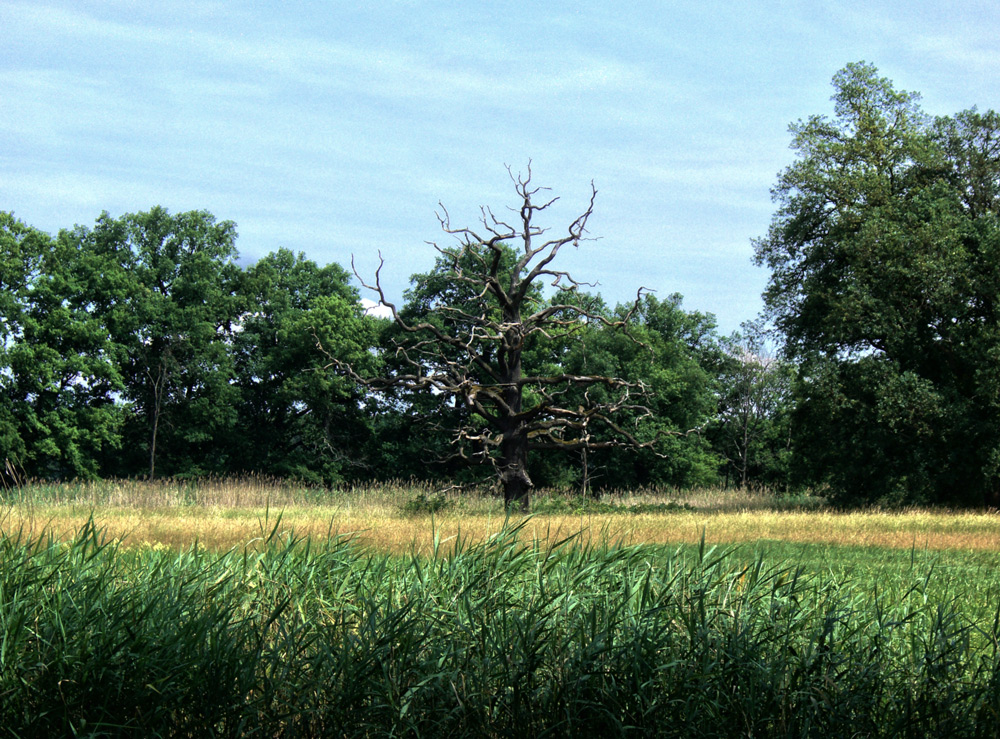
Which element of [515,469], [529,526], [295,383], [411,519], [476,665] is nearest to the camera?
[476,665]

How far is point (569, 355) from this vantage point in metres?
42.4

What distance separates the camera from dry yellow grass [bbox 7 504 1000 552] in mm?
13495

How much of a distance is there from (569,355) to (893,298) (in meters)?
16.6

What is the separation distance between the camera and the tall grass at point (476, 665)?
445 centimetres

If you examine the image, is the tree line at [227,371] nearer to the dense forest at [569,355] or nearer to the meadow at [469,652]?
the dense forest at [569,355]

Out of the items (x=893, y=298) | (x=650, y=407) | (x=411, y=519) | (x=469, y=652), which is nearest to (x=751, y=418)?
(x=650, y=407)

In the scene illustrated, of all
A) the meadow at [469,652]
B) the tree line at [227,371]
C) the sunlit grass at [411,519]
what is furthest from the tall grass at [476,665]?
the tree line at [227,371]

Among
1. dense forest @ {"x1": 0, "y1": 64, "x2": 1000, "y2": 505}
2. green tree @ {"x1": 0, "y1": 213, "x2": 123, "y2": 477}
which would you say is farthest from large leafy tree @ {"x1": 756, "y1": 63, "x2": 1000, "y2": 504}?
green tree @ {"x1": 0, "y1": 213, "x2": 123, "y2": 477}

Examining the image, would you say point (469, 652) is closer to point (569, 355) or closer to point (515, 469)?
point (515, 469)

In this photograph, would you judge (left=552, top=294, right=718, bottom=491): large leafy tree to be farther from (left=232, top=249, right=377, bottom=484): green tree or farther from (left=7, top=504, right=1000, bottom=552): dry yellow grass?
(left=7, top=504, right=1000, bottom=552): dry yellow grass

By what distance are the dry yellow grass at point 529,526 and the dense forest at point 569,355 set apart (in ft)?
17.3

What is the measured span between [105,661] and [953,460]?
28499 mm

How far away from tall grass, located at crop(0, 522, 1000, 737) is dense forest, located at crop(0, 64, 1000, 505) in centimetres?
1729

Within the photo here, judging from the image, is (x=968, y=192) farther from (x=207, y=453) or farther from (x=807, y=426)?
(x=207, y=453)
